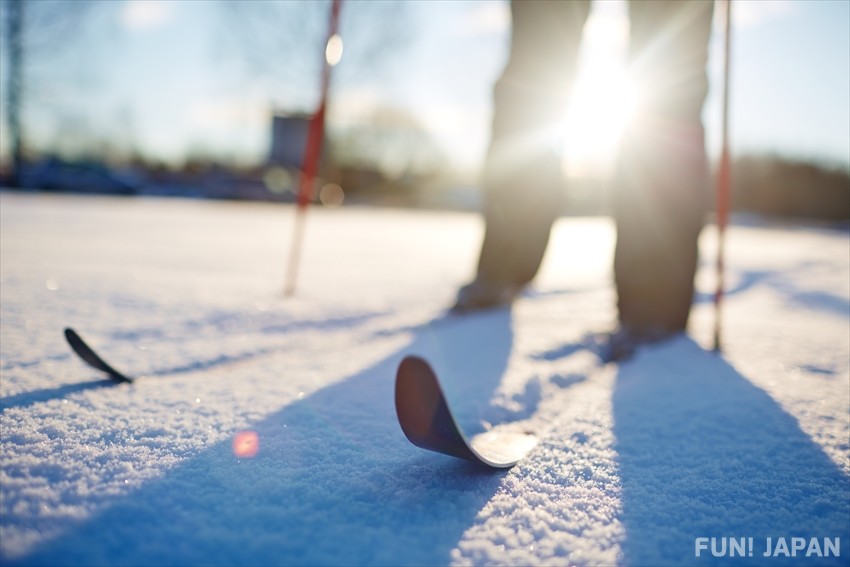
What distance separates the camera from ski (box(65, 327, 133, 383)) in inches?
43.1

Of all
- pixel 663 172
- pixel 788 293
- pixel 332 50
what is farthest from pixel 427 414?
pixel 788 293

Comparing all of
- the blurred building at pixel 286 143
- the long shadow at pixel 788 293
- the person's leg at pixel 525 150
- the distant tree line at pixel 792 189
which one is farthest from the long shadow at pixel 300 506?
the blurred building at pixel 286 143

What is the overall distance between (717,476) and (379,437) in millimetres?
541

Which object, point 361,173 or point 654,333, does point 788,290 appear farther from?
point 361,173

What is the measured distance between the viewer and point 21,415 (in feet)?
2.98

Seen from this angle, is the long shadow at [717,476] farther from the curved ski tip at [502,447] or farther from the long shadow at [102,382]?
the long shadow at [102,382]

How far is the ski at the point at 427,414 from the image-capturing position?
0.74 meters

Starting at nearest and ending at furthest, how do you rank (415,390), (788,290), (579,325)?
(415,390)
(579,325)
(788,290)

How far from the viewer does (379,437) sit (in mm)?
928

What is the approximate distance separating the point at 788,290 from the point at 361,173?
21743mm

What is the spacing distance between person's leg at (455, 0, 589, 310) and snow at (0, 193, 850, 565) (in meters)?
0.36

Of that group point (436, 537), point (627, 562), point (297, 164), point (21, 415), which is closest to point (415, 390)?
point (436, 537)

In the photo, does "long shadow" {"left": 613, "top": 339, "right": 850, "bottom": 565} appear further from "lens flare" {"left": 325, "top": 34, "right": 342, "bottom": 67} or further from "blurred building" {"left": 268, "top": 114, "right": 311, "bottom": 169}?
"blurred building" {"left": 268, "top": 114, "right": 311, "bottom": 169}

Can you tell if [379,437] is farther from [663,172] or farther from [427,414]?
[663,172]
